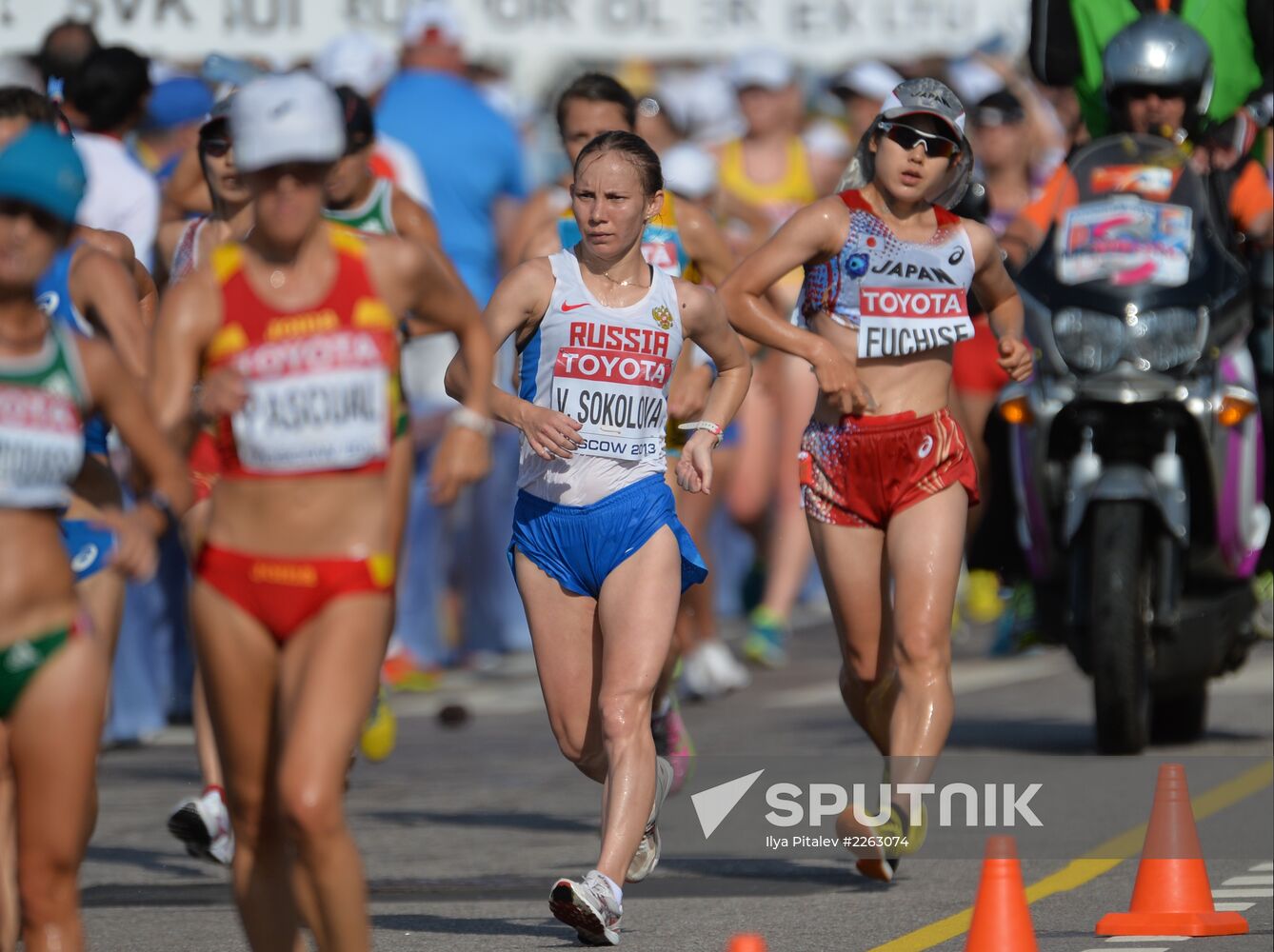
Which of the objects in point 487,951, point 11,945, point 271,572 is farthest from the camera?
point 487,951

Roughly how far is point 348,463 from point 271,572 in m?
0.30

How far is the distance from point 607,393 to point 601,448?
162mm

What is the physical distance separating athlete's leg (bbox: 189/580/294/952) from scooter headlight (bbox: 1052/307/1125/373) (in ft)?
18.0

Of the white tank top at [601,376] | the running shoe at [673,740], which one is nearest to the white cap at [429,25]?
the running shoe at [673,740]

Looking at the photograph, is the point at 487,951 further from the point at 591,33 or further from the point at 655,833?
the point at 591,33

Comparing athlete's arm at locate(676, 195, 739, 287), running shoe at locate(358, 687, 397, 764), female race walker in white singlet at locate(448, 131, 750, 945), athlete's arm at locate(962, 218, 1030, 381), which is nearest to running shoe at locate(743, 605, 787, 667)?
running shoe at locate(358, 687, 397, 764)

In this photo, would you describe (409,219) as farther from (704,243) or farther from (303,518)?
(303,518)

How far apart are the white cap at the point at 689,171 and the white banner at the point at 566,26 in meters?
1.10

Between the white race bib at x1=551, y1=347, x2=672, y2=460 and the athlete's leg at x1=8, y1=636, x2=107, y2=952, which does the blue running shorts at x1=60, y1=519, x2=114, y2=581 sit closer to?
the athlete's leg at x1=8, y1=636, x2=107, y2=952

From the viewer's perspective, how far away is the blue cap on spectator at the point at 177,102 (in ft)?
45.9

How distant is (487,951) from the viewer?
7.97 m

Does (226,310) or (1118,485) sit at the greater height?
(226,310)

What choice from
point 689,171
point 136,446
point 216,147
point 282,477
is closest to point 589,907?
point 282,477

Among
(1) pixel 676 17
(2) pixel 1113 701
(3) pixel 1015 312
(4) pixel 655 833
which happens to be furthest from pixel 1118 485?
(1) pixel 676 17
